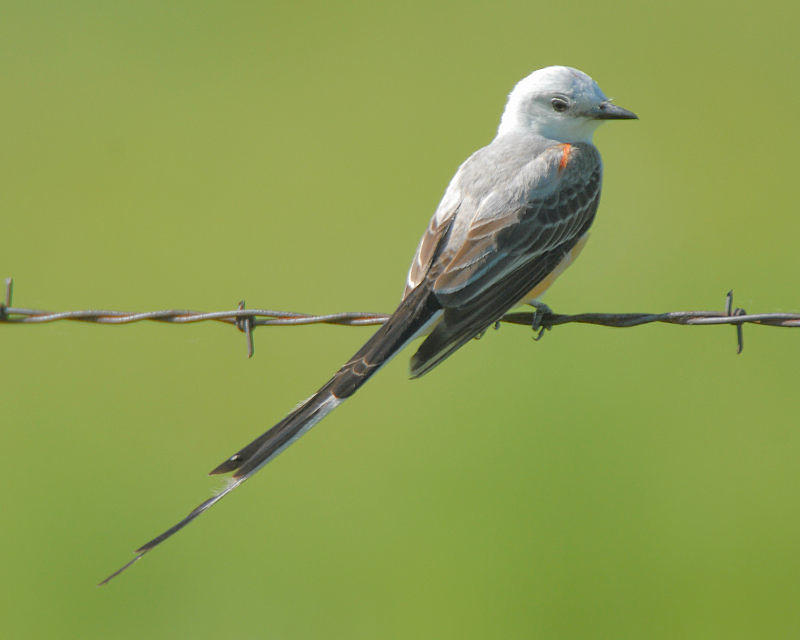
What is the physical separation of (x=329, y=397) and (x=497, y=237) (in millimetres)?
1280

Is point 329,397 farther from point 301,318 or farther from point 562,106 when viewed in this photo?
point 562,106

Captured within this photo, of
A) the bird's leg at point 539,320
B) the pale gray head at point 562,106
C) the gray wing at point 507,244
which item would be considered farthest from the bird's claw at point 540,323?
the pale gray head at point 562,106

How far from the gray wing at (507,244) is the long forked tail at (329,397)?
0.13 metres

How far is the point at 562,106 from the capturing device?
621cm

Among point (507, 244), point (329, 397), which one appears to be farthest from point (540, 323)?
point (329, 397)

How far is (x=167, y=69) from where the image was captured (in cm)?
1230

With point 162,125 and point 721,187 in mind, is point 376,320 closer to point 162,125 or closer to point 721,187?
point 721,187

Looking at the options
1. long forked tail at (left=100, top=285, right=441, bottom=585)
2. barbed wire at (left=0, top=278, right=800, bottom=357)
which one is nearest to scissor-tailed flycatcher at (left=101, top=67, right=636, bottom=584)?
long forked tail at (left=100, top=285, right=441, bottom=585)

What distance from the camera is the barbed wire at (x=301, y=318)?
445 cm

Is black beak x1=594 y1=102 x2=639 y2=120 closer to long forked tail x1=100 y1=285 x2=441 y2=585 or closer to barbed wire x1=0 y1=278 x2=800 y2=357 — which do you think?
barbed wire x1=0 y1=278 x2=800 y2=357

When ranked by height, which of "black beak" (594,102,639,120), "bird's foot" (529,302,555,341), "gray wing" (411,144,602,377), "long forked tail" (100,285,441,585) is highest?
"black beak" (594,102,639,120)

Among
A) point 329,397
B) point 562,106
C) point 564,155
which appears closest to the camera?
point 329,397

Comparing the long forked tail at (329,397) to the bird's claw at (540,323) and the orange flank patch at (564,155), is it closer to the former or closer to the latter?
the bird's claw at (540,323)

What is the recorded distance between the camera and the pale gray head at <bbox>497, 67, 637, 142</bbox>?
6.15 meters
